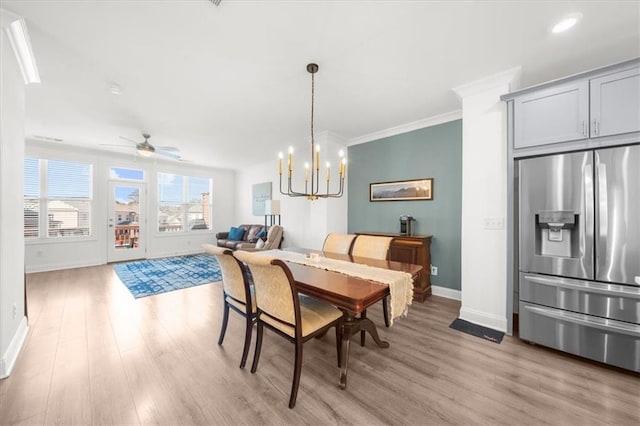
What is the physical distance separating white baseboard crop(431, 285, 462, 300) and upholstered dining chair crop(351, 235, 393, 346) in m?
1.37

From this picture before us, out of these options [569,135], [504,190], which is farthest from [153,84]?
[569,135]

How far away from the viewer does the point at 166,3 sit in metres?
1.61

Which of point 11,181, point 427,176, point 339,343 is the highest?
point 427,176

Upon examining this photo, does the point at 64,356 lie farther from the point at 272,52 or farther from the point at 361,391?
the point at 272,52

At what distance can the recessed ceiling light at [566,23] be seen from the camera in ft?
5.61

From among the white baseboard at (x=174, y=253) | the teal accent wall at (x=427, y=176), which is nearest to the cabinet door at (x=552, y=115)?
the teal accent wall at (x=427, y=176)

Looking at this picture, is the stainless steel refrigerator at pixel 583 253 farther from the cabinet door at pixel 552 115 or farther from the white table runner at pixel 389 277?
the white table runner at pixel 389 277

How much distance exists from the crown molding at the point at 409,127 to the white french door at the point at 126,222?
17.9 ft

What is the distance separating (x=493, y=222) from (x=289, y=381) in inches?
98.1

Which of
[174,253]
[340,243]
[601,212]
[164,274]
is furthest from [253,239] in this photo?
[601,212]

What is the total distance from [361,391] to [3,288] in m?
2.77

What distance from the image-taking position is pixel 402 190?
3.86 metres

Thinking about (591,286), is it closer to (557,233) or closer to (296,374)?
(557,233)

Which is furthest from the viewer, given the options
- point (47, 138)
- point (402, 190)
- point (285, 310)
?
point (47, 138)
